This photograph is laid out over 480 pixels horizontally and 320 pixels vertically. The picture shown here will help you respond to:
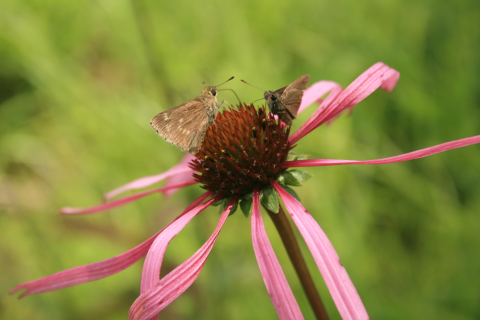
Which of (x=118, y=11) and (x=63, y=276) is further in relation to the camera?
(x=118, y=11)

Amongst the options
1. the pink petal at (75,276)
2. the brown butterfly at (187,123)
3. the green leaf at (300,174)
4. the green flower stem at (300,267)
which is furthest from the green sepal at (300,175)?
the pink petal at (75,276)

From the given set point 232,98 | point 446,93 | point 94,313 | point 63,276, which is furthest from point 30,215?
point 446,93

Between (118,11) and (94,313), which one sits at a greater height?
(118,11)

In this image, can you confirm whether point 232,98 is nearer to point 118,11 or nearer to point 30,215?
point 118,11

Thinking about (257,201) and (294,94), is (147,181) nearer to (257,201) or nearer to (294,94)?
(257,201)

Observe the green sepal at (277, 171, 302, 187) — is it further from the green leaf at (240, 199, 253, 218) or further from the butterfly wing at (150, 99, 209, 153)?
the butterfly wing at (150, 99, 209, 153)

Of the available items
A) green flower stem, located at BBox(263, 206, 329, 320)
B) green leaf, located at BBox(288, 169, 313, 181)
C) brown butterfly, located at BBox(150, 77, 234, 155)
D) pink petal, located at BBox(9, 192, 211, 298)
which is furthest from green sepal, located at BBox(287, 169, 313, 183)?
pink petal, located at BBox(9, 192, 211, 298)

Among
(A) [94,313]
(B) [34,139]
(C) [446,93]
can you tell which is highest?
(B) [34,139]

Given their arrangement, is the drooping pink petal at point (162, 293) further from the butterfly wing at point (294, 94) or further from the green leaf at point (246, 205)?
the butterfly wing at point (294, 94)
